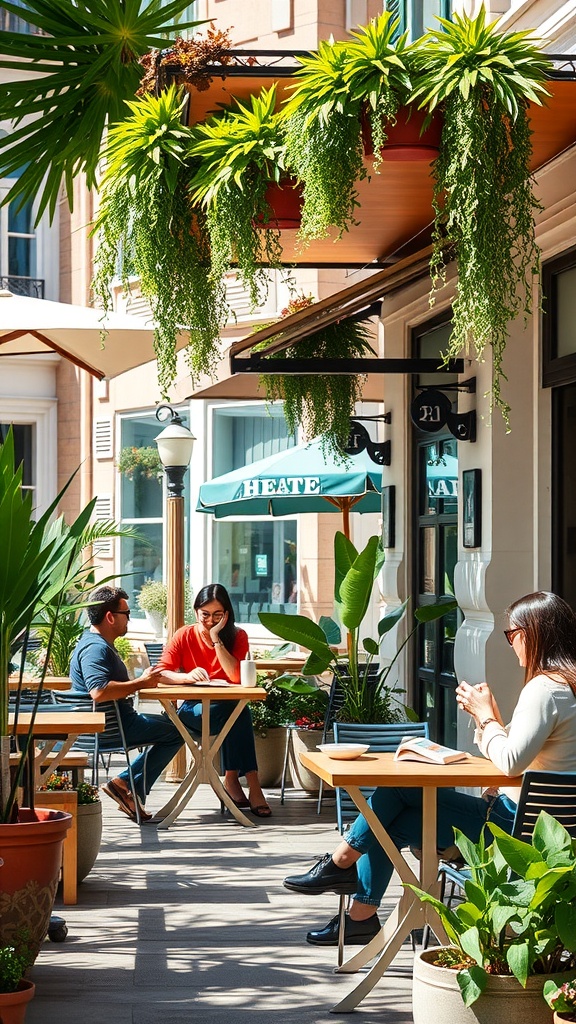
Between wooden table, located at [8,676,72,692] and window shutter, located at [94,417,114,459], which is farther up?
window shutter, located at [94,417,114,459]

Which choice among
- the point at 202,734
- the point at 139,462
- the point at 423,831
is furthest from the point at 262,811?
the point at 139,462

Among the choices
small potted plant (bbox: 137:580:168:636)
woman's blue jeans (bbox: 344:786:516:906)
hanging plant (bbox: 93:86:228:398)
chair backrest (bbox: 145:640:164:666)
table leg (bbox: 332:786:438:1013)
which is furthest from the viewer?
small potted plant (bbox: 137:580:168:636)

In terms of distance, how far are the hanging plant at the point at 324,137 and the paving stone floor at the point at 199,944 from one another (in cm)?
302

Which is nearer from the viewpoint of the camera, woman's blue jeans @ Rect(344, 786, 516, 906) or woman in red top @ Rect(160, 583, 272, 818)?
woman's blue jeans @ Rect(344, 786, 516, 906)

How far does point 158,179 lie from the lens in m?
6.04

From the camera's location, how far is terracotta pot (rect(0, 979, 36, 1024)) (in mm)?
4328

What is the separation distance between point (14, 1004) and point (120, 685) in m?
3.69

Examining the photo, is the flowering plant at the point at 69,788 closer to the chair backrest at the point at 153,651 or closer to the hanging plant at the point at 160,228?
the hanging plant at the point at 160,228

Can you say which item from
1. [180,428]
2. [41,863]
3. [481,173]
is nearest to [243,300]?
[180,428]

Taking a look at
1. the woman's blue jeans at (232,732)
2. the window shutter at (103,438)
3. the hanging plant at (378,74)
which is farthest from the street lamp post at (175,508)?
the window shutter at (103,438)

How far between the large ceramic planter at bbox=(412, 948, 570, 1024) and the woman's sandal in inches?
185

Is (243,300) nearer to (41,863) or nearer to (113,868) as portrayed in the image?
(113,868)

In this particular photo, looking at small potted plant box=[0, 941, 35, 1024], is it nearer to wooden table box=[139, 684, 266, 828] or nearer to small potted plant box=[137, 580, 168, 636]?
wooden table box=[139, 684, 266, 828]

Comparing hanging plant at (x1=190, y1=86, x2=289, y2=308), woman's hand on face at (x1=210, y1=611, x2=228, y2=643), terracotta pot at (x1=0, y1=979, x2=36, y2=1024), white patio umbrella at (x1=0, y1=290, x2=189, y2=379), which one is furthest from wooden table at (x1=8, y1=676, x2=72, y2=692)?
terracotta pot at (x1=0, y1=979, x2=36, y2=1024)
